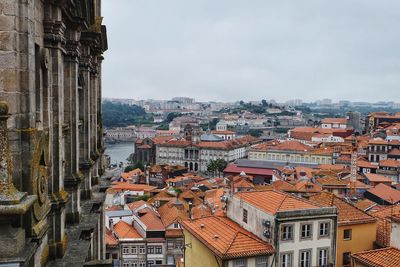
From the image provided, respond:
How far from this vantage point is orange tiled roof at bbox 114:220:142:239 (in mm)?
37250

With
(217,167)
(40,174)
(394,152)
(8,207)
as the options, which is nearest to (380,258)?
(40,174)

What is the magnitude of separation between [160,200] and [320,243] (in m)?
32.1

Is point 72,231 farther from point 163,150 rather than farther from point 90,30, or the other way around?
point 163,150

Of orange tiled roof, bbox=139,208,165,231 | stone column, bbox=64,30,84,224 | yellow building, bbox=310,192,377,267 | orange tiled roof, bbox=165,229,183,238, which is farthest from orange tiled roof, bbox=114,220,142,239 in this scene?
stone column, bbox=64,30,84,224

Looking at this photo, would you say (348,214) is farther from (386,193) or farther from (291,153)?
(291,153)

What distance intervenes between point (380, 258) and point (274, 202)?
16.1 feet

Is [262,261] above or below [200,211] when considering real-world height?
above

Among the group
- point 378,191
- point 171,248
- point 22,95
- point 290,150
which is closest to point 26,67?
point 22,95

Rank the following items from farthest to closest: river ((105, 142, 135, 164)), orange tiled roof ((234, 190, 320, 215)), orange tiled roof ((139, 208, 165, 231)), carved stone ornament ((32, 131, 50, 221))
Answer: river ((105, 142, 135, 164)) < orange tiled roof ((139, 208, 165, 231)) < orange tiled roof ((234, 190, 320, 215)) < carved stone ornament ((32, 131, 50, 221))

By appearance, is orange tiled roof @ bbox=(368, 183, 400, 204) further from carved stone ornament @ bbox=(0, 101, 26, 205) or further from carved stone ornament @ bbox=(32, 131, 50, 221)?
carved stone ornament @ bbox=(0, 101, 26, 205)

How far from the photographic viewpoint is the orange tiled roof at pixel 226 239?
16.7 m

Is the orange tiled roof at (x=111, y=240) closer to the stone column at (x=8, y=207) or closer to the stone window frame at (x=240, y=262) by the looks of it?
the stone window frame at (x=240, y=262)

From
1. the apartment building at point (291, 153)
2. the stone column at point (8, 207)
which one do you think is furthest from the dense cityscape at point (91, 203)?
the apartment building at point (291, 153)

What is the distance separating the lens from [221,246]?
669 inches
